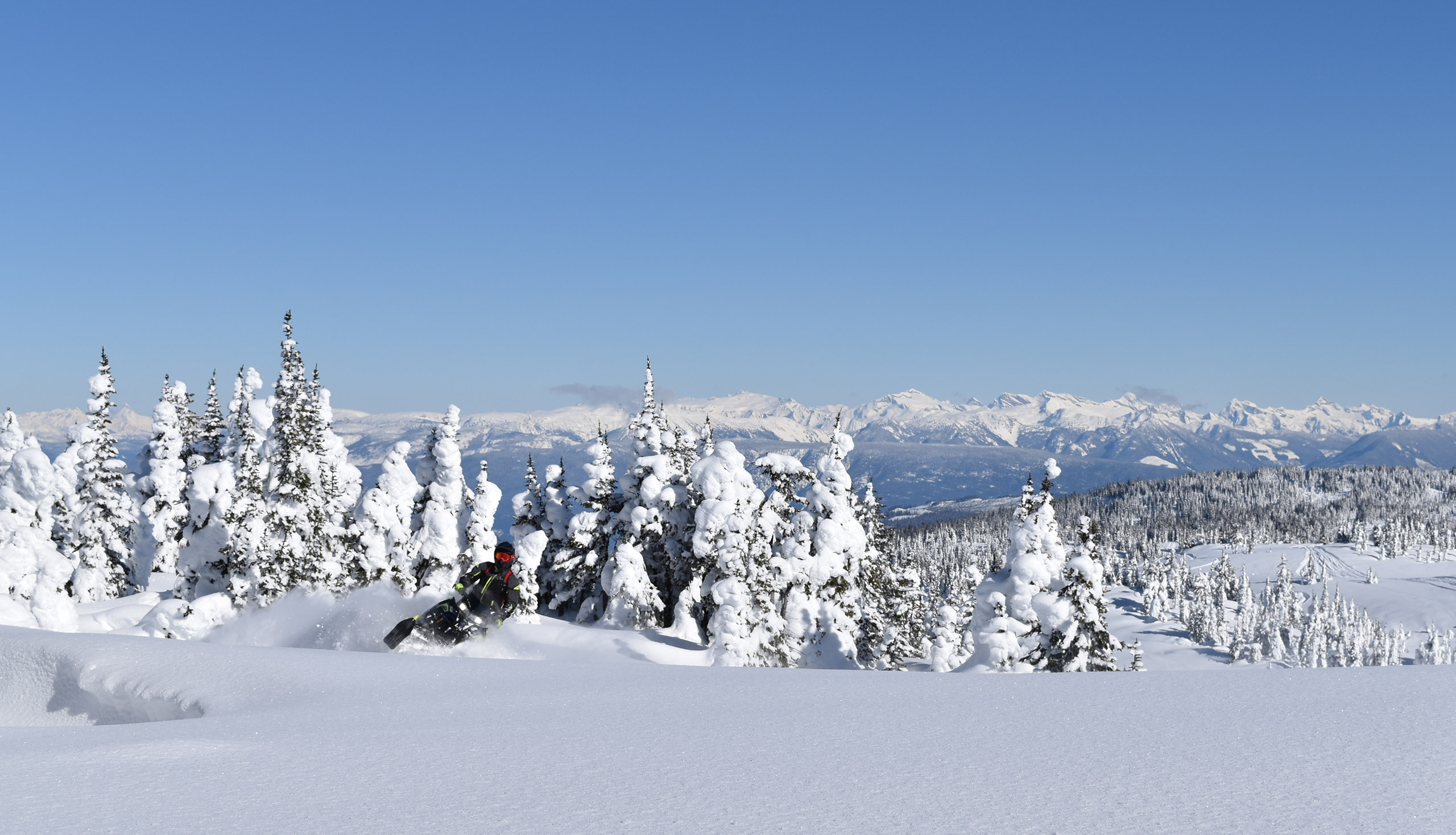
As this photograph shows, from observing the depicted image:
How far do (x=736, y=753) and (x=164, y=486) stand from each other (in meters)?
45.5

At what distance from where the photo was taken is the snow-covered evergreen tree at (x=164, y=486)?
42438 mm

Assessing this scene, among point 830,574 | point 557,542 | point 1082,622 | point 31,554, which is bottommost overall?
point 31,554

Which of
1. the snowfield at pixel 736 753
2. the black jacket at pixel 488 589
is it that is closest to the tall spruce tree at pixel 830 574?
the black jacket at pixel 488 589

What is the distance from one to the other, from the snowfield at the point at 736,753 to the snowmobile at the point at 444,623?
746 cm

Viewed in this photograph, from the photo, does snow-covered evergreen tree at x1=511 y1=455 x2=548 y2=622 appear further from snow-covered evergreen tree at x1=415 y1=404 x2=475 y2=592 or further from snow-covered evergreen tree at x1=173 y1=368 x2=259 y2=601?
snow-covered evergreen tree at x1=173 y1=368 x2=259 y2=601

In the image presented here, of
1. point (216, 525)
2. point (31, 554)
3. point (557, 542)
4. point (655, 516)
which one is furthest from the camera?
point (557, 542)

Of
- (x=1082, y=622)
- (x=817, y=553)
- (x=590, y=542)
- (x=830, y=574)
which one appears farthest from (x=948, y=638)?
(x=1082, y=622)

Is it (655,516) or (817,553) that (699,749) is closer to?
(817,553)

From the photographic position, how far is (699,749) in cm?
612

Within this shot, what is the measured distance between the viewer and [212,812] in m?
4.77

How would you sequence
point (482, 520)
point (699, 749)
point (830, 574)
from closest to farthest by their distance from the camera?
point (699, 749) → point (830, 574) → point (482, 520)

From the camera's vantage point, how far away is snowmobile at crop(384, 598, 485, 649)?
55.8ft

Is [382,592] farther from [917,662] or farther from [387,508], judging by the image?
[917,662]

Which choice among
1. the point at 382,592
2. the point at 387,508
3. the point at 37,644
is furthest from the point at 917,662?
the point at 37,644
